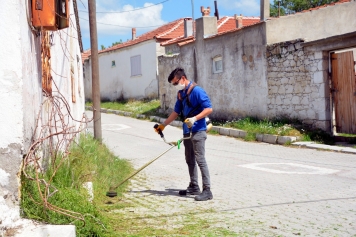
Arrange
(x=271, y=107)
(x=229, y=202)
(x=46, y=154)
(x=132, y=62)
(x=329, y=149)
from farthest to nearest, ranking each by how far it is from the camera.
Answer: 1. (x=132, y=62)
2. (x=271, y=107)
3. (x=329, y=149)
4. (x=229, y=202)
5. (x=46, y=154)

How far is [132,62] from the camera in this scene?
29.1 meters

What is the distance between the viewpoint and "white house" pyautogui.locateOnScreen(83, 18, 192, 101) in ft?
88.8

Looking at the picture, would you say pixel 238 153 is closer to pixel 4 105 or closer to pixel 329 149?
pixel 329 149

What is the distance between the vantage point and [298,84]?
49.0 feet

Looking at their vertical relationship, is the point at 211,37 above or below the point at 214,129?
above

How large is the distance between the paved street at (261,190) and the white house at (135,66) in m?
14.1

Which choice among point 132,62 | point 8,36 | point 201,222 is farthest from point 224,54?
point 8,36

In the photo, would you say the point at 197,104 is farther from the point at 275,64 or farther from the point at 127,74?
the point at 127,74

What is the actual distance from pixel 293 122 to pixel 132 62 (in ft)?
A: 51.7

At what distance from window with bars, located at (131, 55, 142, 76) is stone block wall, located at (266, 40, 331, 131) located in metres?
13.5

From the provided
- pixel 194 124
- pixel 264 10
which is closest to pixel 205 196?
pixel 194 124

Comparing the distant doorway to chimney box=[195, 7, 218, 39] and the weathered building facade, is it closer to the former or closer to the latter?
the weathered building facade

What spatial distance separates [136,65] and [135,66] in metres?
0.13

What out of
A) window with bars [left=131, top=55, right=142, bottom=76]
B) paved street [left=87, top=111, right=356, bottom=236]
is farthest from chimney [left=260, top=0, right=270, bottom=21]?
window with bars [left=131, top=55, right=142, bottom=76]
